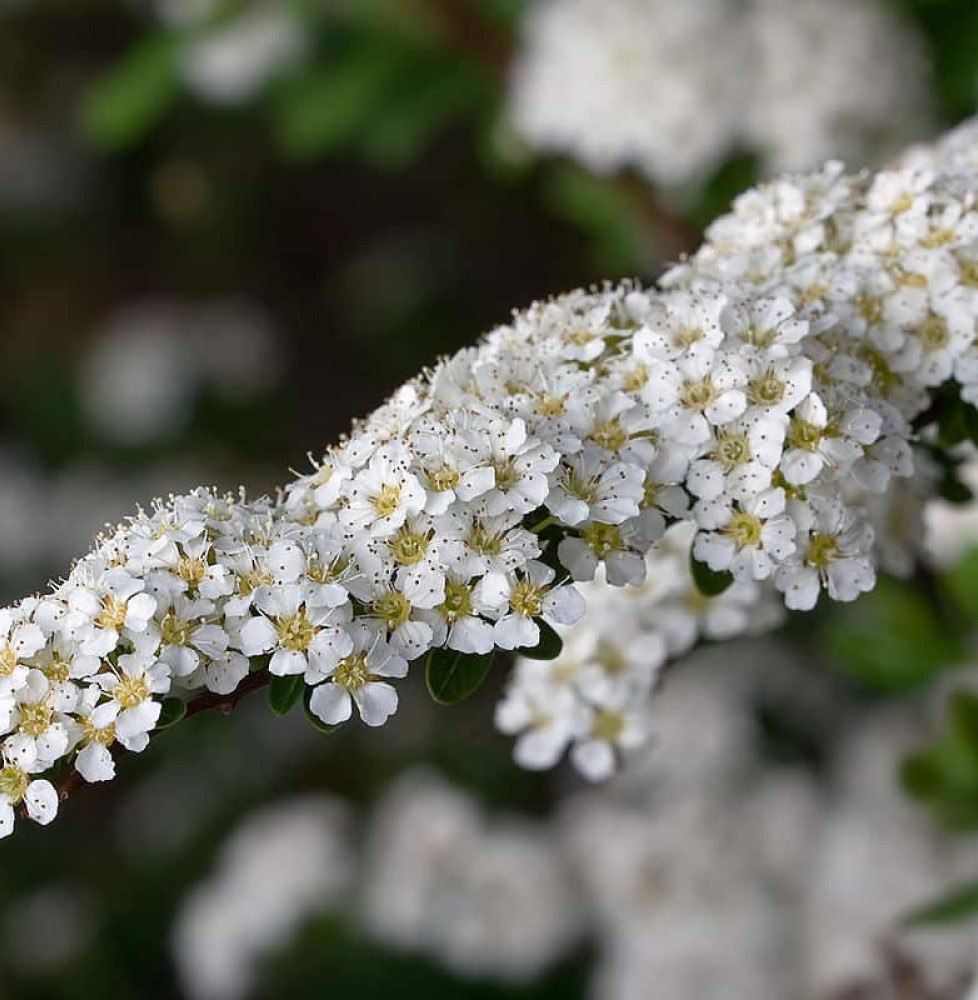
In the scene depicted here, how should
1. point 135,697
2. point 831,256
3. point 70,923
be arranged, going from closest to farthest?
point 135,697 → point 831,256 → point 70,923

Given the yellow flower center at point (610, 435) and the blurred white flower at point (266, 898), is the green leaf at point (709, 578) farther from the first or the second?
the blurred white flower at point (266, 898)

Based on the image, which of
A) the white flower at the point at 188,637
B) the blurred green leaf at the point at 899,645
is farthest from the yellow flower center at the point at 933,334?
the blurred green leaf at the point at 899,645

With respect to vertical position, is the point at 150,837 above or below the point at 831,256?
above

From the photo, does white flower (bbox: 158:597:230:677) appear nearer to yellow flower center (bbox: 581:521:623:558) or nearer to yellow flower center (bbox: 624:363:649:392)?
yellow flower center (bbox: 581:521:623:558)

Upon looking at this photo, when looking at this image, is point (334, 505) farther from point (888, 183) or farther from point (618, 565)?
point (888, 183)

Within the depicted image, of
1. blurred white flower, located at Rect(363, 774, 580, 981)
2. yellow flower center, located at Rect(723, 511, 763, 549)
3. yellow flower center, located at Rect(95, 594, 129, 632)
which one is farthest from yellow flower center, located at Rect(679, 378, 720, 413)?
blurred white flower, located at Rect(363, 774, 580, 981)

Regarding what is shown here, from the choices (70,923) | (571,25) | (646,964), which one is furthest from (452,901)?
(571,25)

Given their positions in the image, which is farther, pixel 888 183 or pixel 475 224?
pixel 475 224
